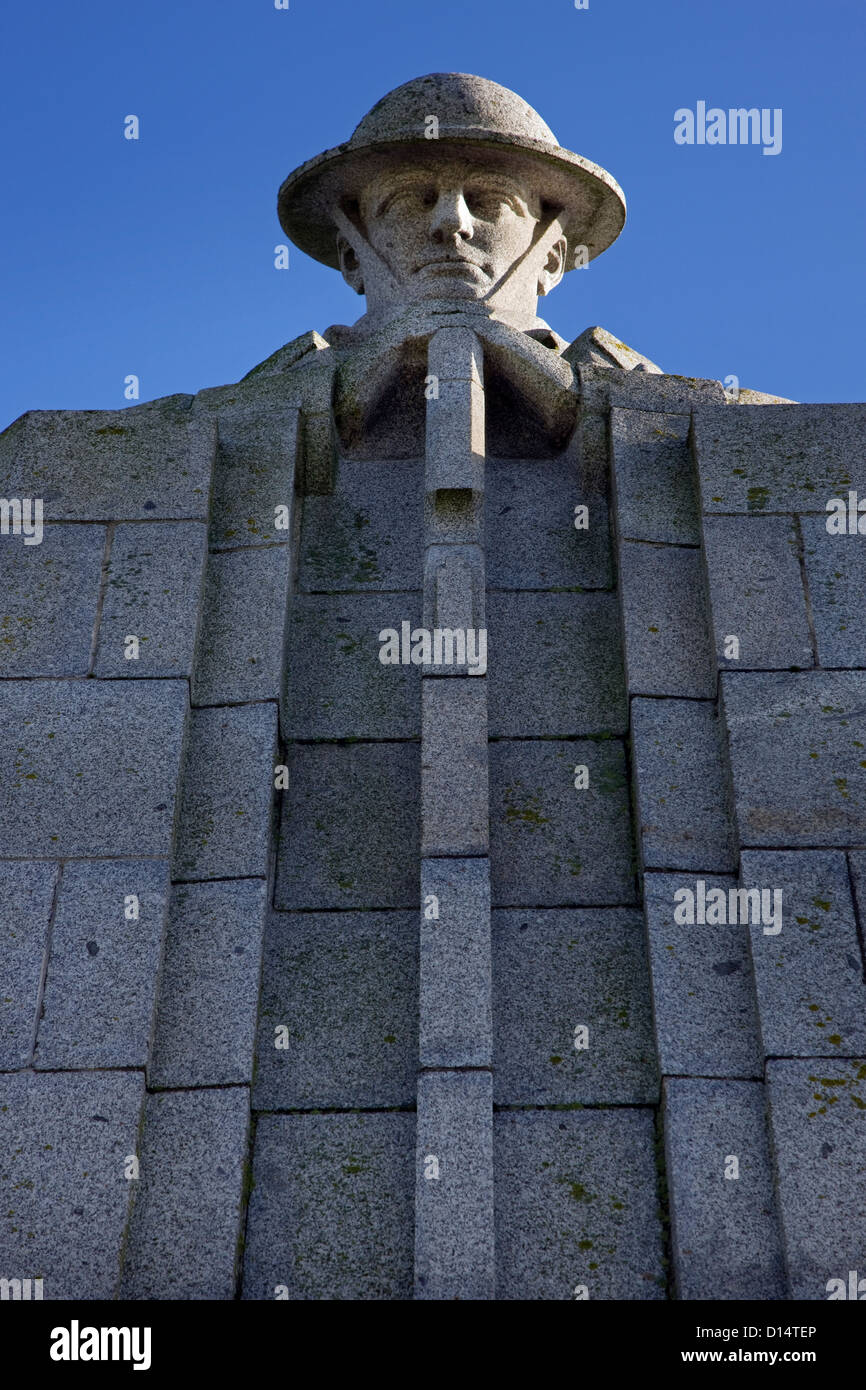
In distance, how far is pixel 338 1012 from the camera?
6.45 meters

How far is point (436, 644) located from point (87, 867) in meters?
1.79

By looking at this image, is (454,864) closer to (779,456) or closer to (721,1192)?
(721,1192)

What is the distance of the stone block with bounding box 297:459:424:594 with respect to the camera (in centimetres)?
804

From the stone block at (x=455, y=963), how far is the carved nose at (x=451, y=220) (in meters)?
4.03

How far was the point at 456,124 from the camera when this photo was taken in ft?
30.0

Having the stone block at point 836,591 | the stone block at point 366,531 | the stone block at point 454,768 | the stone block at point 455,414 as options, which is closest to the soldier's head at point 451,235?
the stone block at point 455,414

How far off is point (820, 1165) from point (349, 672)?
10.1 feet

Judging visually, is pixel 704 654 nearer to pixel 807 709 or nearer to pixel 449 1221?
pixel 807 709

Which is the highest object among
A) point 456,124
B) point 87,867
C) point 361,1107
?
point 456,124

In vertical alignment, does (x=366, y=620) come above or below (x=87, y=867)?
above

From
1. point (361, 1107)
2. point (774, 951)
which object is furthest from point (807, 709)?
point (361, 1107)

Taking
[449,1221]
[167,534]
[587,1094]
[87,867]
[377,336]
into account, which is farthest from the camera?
[377,336]

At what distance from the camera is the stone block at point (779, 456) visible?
779cm

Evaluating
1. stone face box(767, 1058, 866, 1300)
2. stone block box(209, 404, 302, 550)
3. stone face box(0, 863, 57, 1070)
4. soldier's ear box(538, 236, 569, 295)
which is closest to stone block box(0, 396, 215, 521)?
stone block box(209, 404, 302, 550)
